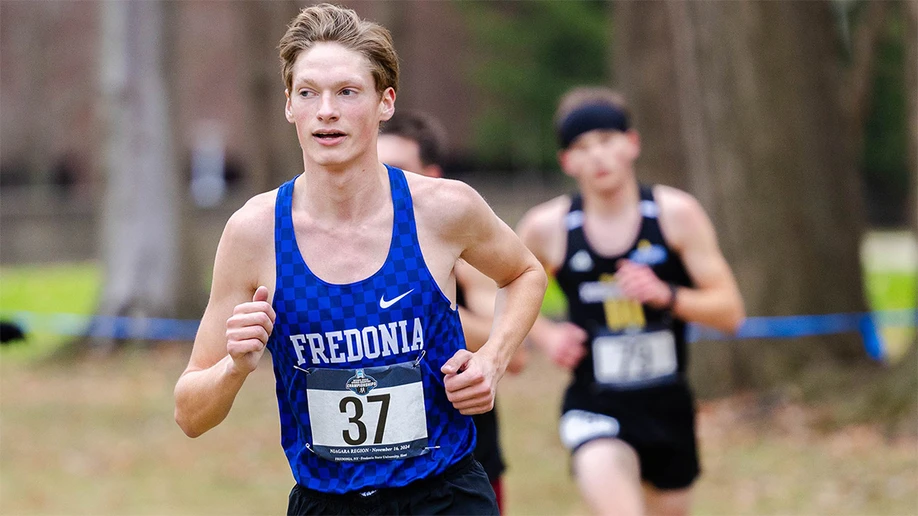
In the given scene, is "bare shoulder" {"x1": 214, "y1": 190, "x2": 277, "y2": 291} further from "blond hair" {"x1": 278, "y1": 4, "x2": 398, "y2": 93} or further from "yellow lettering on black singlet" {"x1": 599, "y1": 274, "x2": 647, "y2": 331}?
"yellow lettering on black singlet" {"x1": 599, "y1": 274, "x2": 647, "y2": 331}

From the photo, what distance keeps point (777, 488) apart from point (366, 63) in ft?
19.0

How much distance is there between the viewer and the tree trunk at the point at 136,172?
1538 centimetres

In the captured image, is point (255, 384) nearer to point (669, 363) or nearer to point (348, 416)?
point (669, 363)

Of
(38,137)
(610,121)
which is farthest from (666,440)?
(38,137)

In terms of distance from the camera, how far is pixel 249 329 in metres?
2.91

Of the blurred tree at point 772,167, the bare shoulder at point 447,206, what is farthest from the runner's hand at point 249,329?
the blurred tree at point 772,167

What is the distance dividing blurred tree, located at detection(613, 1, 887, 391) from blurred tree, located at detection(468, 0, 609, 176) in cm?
1975

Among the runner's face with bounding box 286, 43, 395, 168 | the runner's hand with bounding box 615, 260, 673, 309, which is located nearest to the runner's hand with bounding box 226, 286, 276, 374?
the runner's face with bounding box 286, 43, 395, 168

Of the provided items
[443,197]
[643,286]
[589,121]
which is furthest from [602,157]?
[443,197]

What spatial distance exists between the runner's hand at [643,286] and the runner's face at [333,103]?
207 centimetres

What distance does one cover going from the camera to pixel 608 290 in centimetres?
529

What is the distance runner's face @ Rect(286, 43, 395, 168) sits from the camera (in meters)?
3.14

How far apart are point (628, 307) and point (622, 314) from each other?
0.13ft

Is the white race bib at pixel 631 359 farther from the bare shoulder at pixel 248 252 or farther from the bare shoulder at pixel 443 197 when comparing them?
the bare shoulder at pixel 248 252
